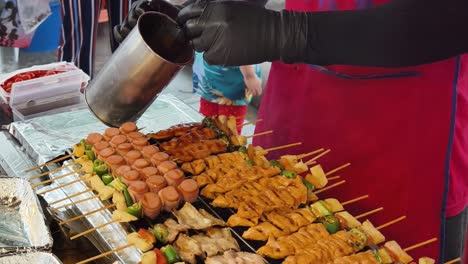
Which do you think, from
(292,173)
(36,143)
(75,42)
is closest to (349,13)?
(292,173)

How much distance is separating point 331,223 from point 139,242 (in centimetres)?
64

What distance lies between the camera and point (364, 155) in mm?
2254

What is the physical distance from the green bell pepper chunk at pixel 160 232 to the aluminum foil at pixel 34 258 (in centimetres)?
33

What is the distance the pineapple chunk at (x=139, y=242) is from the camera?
1673mm

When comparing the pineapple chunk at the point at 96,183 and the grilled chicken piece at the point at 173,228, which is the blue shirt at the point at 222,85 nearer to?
the pineapple chunk at the point at 96,183

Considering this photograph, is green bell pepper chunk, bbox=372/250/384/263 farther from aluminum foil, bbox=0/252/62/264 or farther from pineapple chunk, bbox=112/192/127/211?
aluminum foil, bbox=0/252/62/264

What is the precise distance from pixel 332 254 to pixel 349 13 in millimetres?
750

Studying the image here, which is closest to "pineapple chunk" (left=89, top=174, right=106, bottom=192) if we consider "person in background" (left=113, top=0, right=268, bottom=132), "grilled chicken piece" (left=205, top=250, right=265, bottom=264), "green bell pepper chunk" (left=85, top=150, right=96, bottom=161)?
"green bell pepper chunk" (left=85, top=150, right=96, bottom=161)

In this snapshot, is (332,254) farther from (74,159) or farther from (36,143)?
(36,143)

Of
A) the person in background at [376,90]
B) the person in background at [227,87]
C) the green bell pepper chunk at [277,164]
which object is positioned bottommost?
the person in background at [227,87]

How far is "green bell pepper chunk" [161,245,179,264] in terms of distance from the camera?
1.67 m

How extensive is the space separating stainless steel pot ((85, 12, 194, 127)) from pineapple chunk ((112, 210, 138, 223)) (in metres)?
0.46

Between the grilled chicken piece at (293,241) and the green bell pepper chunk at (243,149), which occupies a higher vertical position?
the green bell pepper chunk at (243,149)

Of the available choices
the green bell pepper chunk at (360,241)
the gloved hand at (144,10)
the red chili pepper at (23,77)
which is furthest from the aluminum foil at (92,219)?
the red chili pepper at (23,77)
